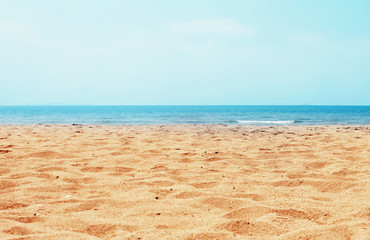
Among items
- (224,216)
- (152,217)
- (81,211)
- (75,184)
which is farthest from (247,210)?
(75,184)

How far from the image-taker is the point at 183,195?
3324 millimetres

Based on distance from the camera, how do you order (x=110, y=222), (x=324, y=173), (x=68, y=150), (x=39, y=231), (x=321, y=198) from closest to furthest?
1. (x=39, y=231)
2. (x=110, y=222)
3. (x=321, y=198)
4. (x=324, y=173)
5. (x=68, y=150)

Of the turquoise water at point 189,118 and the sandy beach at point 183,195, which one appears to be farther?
the turquoise water at point 189,118

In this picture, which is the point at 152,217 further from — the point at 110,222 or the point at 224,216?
the point at 224,216

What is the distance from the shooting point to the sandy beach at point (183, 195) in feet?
7.95

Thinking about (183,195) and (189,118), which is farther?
(189,118)

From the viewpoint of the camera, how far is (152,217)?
272 centimetres

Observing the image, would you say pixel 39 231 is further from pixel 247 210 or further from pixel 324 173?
pixel 324 173

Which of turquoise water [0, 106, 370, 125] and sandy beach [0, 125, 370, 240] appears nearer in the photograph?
sandy beach [0, 125, 370, 240]

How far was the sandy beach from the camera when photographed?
7.95ft

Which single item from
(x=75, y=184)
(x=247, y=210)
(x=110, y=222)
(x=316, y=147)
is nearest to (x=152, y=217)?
(x=110, y=222)

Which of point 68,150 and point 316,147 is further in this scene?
point 316,147

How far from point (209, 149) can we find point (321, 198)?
3.37 meters

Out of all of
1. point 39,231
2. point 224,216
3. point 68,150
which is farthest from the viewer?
point 68,150
